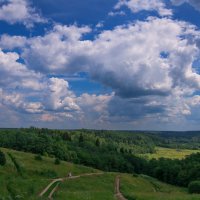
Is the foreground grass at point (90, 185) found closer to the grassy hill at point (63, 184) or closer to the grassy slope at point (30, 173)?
the grassy hill at point (63, 184)

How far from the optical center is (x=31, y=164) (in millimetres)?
102938

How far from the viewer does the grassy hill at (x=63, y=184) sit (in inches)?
2045

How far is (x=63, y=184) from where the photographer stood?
74.5 metres

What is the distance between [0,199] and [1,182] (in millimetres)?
25572

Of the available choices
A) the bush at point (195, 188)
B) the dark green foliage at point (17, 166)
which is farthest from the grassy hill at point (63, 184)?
the bush at point (195, 188)

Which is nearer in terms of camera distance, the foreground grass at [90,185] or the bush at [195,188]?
the foreground grass at [90,185]

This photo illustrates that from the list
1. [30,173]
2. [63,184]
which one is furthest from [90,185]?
[30,173]

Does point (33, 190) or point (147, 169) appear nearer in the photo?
point (33, 190)

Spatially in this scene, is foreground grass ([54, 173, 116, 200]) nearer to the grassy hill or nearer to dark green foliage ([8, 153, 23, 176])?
the grassy hill

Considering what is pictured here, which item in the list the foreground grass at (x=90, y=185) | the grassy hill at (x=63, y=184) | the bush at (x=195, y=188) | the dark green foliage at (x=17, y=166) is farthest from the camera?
the dark green foliage at (x=17, y=166)

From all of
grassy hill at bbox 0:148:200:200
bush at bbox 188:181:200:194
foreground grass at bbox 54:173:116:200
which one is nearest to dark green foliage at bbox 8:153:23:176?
grassy hill at bbox 0:148:200:200

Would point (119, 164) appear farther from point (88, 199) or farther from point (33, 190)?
point (88, 199)

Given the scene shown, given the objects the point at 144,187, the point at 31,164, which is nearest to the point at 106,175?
the point at 144,187

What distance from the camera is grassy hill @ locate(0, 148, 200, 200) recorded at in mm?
51938
